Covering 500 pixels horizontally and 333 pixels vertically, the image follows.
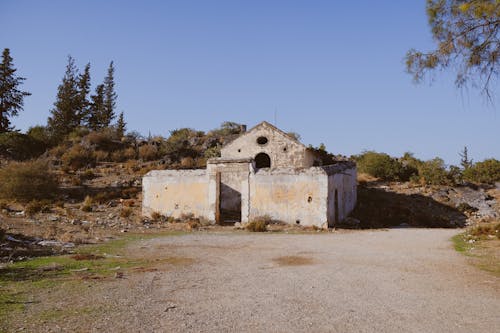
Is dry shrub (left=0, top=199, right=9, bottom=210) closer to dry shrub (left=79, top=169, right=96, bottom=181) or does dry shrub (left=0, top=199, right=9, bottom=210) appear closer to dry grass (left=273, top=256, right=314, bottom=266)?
dry shrub (left=79, top=169, right=96, bottom=181)

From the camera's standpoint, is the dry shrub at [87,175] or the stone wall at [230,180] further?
the dry shrub at [87,175]

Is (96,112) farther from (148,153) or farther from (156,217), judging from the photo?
(156,217)

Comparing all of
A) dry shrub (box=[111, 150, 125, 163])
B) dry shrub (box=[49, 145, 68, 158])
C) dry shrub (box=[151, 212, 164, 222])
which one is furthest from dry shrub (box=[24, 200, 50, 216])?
dry shrub (box=[49, 145, 68, 158])

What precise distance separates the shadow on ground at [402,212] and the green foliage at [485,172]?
7758 mm

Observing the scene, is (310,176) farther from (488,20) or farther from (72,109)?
(72,109)

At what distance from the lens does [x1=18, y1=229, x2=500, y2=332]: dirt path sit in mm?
5062

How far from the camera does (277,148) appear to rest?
24906 mm

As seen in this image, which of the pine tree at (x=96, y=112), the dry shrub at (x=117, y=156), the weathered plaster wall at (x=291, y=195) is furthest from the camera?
the pine tree at (x=96, y=112)

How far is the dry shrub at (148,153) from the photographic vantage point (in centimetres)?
4034

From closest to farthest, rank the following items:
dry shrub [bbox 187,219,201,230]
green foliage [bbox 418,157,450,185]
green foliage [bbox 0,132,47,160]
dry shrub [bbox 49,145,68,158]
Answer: dry shrub [bbox 187,219,201,230]
green foliage [bbox 418,157,450,185]
green foliage [bbox 0,132,47,160]
dry shrub [bbox 49,145,68,158]

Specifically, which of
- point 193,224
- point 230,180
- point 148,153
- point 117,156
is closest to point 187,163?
point 148,153

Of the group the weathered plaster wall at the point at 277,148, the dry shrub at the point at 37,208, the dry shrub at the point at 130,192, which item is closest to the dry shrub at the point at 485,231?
the weathered plaster wall at the point at 277,148

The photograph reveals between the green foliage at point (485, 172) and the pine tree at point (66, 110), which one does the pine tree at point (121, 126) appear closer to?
the pine tree at point (66, 110)

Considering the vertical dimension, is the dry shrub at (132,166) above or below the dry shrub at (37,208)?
above
